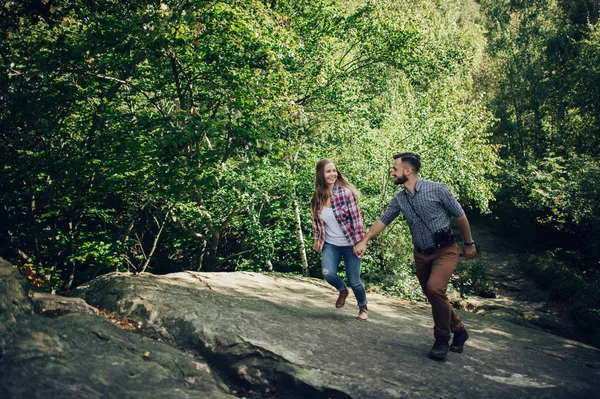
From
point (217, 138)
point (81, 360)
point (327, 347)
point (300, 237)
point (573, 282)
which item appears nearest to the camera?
point (81, 360)

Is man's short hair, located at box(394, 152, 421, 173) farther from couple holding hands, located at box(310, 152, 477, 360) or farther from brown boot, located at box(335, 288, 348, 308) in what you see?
brown boot, located at box(335, 288, 348, 308)

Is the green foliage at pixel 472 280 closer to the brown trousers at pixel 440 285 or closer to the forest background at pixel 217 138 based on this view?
the forest background at pixel 217 138

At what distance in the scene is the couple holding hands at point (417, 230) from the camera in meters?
4.35

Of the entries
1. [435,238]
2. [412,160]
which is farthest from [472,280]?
[412,160]

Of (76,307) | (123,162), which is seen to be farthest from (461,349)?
(123,162)

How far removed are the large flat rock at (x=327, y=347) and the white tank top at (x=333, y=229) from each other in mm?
946

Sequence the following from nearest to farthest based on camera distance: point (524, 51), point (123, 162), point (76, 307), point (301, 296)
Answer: point (76, 307)
point (301, 296)
point (123, 162)
point (524, 51)

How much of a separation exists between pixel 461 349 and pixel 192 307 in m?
2.89

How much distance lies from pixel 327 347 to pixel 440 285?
4.08ft

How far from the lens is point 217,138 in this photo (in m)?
9.48

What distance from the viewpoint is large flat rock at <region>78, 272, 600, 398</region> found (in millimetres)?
3658

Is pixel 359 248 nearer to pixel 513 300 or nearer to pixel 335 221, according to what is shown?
pixel 335 221

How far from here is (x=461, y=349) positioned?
4.71 m

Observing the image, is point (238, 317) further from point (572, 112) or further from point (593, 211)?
point (572, 112)
